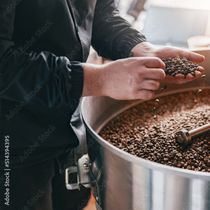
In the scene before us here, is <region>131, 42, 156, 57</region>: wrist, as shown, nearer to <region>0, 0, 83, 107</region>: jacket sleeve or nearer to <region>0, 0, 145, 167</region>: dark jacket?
<region>0, 0, 145, 167</region>: dark jacket

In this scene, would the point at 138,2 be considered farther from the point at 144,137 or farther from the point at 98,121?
the point at 144,137

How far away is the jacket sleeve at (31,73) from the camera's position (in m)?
0.93

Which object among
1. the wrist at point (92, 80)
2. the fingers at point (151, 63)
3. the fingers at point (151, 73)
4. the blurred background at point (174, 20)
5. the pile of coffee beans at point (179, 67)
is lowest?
the blurred background at point (174, 20)

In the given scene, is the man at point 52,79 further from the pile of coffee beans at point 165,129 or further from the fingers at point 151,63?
the pile of coffee beans at point 165,129

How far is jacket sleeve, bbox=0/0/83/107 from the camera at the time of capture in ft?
3.06

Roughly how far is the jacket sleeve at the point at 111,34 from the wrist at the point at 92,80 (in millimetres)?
356

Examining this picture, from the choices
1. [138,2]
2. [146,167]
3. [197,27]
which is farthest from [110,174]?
[197,27]

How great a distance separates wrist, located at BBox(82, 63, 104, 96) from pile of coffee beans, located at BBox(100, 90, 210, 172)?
0.21m

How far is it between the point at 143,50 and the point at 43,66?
0.43m

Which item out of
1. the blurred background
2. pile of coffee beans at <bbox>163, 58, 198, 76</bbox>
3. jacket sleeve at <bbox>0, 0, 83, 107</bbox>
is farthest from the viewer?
the blurred background

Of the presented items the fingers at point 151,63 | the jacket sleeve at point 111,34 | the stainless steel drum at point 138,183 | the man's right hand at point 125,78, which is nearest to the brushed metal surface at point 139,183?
the stainless steel drum at point 138,183

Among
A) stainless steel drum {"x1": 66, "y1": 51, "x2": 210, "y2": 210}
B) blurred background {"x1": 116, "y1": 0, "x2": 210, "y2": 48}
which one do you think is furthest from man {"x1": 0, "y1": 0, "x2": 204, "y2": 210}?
blurred background {"x1": 116, "y1": 0, "x2": 210, "y2": 48}

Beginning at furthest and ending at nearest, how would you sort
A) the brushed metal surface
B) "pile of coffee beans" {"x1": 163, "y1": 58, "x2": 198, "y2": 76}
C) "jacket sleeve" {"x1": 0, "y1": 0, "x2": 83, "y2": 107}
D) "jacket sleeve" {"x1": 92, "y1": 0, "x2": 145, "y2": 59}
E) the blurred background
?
the blurred background < "jacket sleeve" {"x1": 92, "y1": 0, "x2": 145, "y2": 59} < "pile of coffee beans" {"x1": 163, "y1": 58, "x2": 198, "y2": 76} < "jacket sleeve" {"x1": 0, "y1": 0, "x2": 83, "y2": 107} < the brushed metal surface

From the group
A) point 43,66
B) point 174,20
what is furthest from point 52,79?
point 174,20
